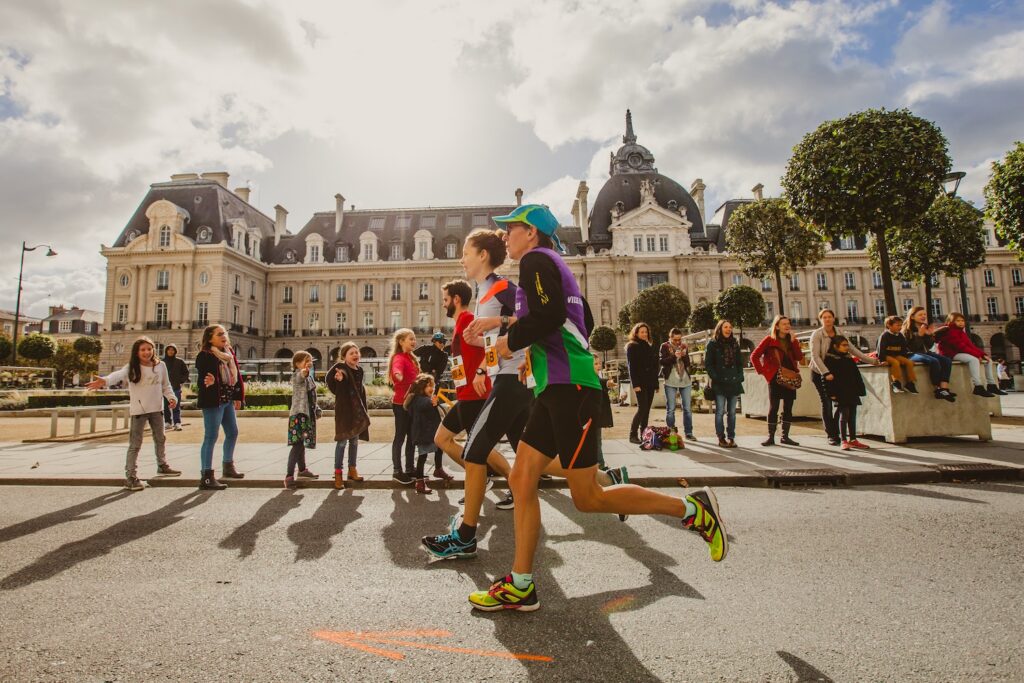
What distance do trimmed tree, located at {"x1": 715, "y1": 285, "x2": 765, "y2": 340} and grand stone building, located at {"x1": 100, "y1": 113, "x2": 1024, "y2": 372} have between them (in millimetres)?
21812

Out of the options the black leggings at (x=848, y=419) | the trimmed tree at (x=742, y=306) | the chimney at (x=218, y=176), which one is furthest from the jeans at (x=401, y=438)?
the chimney at (x=218, y=176)

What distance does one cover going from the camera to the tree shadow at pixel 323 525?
3.87 meters

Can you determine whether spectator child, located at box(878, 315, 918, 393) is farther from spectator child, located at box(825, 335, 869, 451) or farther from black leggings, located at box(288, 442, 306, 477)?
black leggings, located at box(288, 442, 306, 477)

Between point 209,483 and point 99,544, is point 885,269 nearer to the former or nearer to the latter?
point 209,483

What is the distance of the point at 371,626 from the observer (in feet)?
8.45

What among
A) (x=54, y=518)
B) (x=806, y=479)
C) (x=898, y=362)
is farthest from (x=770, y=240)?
(x=54, y=518)

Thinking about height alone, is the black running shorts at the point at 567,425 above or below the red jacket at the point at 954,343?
below

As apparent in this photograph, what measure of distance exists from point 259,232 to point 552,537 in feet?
199

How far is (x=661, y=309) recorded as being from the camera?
3706 centimetres

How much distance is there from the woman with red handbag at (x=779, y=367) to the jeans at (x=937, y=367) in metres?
1.80

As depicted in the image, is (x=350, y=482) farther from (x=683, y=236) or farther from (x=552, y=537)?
(x=683, y=236)

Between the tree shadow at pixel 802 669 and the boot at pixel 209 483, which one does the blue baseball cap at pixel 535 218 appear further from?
the boot at pixel 209 483

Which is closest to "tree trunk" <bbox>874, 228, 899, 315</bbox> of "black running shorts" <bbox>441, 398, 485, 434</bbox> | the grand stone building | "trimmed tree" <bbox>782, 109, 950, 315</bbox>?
"trimmed tree" <bbox>782, 109, 950, 315</bbox>

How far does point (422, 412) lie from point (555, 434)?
390cm
